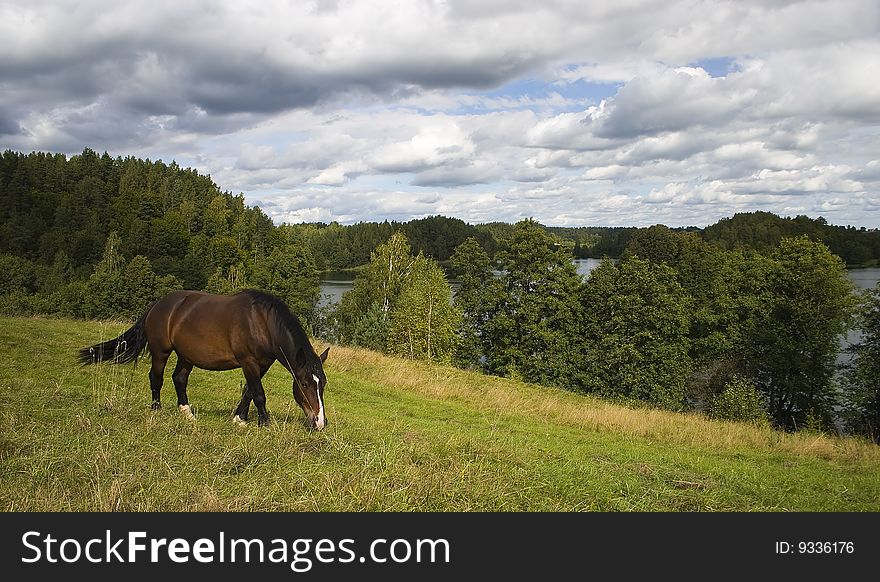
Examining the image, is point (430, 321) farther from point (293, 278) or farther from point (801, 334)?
point (801, 334)

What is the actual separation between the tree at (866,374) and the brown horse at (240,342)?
28142 mm

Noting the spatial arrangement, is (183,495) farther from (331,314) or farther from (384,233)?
(384,233)

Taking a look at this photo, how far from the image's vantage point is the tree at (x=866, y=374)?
26.8 meters

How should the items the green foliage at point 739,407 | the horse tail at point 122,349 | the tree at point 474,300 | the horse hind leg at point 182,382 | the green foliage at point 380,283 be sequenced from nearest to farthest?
the horse hind leg at point 182,382 < the horse tail at point 122,349 < the green foliage at point 739,407 < the tree at point 474,300 < the green foliage at point 380,283

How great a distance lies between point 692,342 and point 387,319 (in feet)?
80.9

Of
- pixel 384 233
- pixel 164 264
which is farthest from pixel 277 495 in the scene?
pixel 384 233

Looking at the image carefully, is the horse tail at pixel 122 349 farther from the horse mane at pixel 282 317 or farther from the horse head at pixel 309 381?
the horse head at pixel 309 381

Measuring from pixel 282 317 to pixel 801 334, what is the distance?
33381mm

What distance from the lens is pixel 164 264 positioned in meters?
80.8

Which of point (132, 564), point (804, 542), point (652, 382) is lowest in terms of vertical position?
point (652, 382)

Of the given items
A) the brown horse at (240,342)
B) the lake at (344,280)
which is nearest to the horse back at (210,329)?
the brown horse at (240,342)

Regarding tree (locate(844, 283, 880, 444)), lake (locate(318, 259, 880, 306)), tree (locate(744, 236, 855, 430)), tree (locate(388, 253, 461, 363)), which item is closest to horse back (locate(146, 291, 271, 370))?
tree (locate(844, 283, 880, 444))

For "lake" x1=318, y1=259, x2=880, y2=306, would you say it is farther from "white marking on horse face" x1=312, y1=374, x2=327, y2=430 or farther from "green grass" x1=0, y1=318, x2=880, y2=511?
"white marking on horse face" x1=312, y1=374, x2=327, y2=430

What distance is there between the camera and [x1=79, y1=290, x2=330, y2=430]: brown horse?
7.29 m
